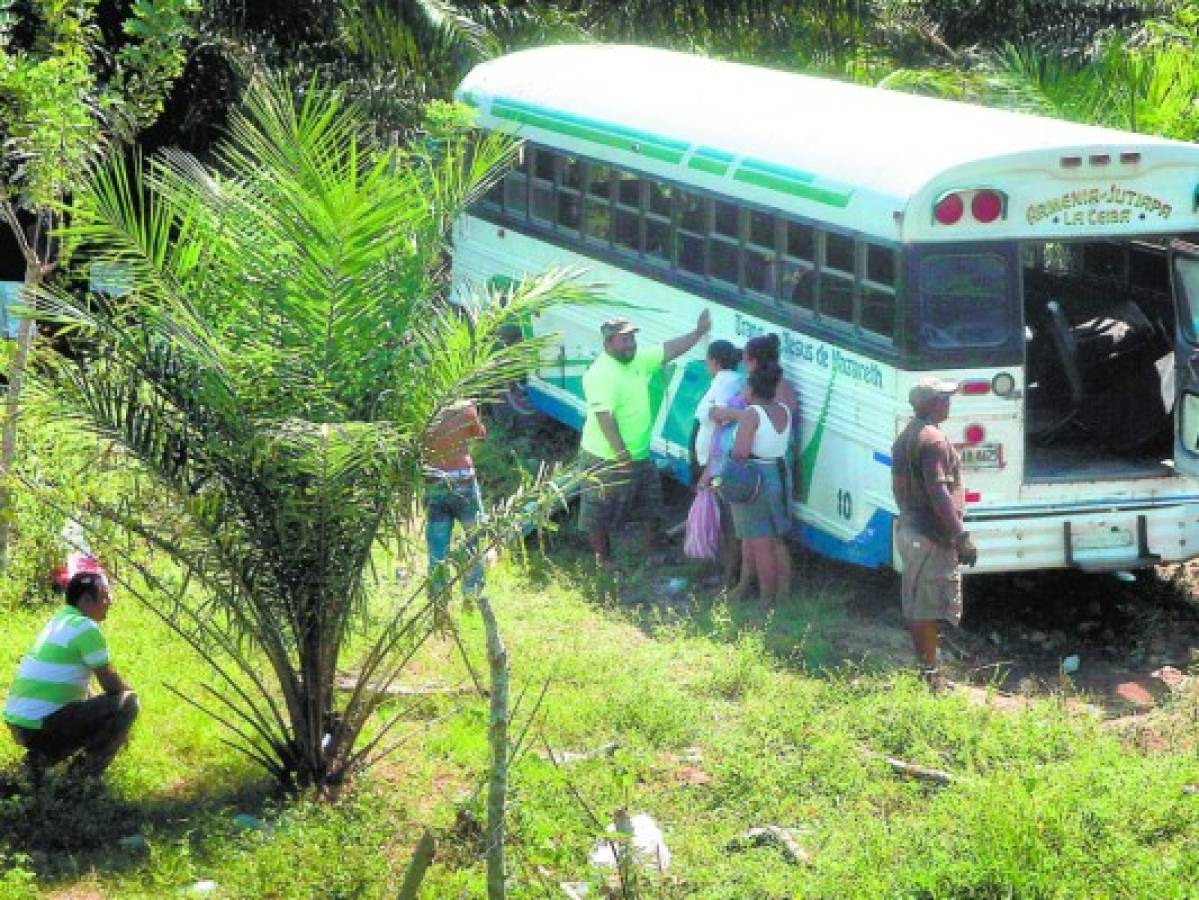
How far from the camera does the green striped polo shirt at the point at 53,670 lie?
27.8 feet

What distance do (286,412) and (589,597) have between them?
3738mm

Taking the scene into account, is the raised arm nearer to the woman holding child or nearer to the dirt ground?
the woman holding child

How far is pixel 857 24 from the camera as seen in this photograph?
18562 millimetres

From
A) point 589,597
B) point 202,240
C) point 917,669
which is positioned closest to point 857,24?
point 589,597

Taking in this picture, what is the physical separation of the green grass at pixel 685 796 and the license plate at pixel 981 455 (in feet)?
3.99

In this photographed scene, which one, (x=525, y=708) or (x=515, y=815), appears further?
(x=525, y=708)

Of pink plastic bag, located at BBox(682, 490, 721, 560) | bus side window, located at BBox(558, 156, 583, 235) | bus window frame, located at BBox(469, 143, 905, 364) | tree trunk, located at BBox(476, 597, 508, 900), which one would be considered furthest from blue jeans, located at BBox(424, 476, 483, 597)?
bus side window, located at BBox(558, 156, 583, 235)

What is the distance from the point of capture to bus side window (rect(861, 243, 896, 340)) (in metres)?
10.2

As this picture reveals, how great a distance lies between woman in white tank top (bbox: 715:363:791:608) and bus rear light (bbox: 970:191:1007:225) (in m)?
1.51

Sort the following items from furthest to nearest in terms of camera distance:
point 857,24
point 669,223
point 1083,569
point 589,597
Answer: point 857,24, point 669,223, point 589,597, point 1083,569

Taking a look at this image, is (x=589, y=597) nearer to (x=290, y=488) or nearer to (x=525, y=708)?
(x=525, y=708)

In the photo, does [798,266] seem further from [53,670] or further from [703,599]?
[53,670]

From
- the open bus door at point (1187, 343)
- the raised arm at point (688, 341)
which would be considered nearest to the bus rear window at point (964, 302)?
the open bus door at point (1187, 343)

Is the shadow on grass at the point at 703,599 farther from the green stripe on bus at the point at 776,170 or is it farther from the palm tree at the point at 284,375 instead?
the palm tree at the point at 284,375
